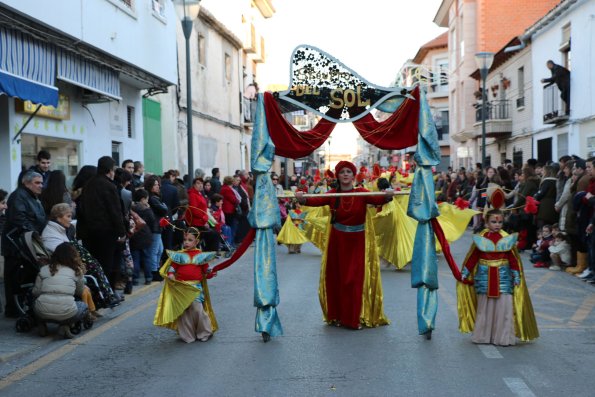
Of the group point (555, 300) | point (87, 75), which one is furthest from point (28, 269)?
point (87, 75)

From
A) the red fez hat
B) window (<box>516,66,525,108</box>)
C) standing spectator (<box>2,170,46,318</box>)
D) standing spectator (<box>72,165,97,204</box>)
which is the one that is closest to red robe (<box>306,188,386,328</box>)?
the red fez hat

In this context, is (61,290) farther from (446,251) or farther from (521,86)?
(521,86)

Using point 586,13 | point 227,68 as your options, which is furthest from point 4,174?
point 227,68

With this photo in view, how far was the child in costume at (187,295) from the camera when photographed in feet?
24.7

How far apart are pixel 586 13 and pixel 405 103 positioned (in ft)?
56.0

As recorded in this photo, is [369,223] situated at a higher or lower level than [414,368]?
higher

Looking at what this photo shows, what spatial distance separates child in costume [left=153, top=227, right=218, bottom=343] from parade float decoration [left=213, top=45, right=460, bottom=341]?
0.23 meters

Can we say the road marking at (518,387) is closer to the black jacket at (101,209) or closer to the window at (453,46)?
the black jacket at (101,209)

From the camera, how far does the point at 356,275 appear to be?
8148 mm

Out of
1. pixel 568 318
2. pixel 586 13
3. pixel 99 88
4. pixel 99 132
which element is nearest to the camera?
pixel 568 318

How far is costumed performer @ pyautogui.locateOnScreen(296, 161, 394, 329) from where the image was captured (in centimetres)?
810

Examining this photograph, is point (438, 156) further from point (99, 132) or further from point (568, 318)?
point (99, 132)

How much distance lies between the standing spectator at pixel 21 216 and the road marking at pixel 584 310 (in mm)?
6410

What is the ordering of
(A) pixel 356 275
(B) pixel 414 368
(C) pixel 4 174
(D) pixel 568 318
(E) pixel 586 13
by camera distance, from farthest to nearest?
(E) pixel 586 13 < (C) pixel 4 174 < (D) pixel 568 318 < (A) pixel 356 275 < (B) pixel 414 368
